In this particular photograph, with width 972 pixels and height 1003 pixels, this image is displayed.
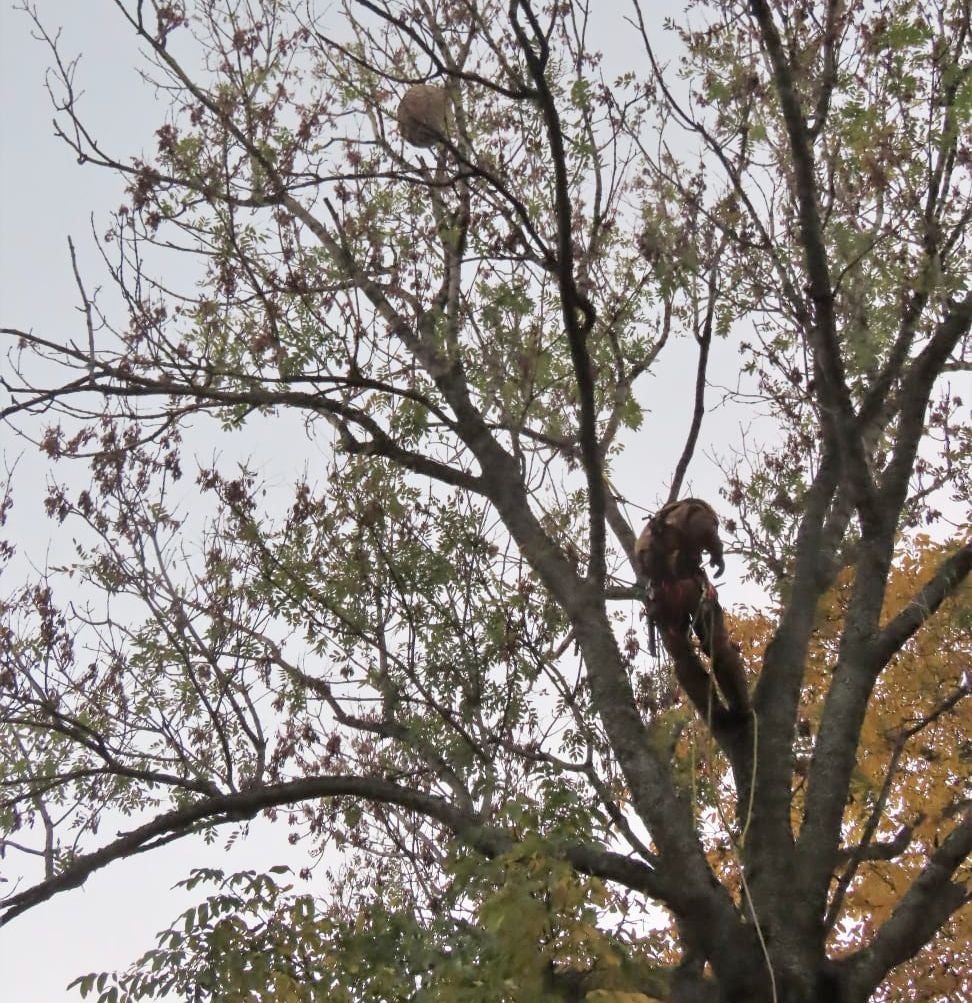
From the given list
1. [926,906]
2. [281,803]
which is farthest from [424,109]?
[926,906]

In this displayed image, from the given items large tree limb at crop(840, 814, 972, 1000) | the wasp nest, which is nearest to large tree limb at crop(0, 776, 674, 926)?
large tree limb at crop(840, 814, 972, 1000)

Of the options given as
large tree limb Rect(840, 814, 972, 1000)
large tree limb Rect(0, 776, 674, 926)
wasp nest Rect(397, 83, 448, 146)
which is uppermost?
wasp nest Rect(397, 83, 448, 146)

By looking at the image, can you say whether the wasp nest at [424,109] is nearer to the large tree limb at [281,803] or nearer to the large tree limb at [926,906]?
the large tree limb at [281,803]

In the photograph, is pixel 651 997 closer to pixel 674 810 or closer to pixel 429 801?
pixel 674 810

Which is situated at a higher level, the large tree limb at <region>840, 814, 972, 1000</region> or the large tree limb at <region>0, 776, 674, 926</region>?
the large tree limb at <region>0, 776, 674, 926</region>

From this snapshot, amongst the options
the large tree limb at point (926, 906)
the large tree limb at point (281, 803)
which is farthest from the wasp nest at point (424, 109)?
the large tree limb at point (926, 906)

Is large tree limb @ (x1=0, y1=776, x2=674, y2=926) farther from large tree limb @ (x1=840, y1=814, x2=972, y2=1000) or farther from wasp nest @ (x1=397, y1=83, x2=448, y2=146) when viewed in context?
wasp nest @ (x1=397, y1=83, x2=448, y2=146)

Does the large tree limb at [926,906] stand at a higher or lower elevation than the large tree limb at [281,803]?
lower

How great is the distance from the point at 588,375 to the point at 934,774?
4.40 m

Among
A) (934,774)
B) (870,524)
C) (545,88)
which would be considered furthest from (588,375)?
(934,774)

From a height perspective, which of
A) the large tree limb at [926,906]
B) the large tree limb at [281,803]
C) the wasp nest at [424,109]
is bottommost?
the large tree limb at [926,906]

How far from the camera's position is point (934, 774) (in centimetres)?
745

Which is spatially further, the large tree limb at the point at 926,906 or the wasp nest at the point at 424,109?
the wasp nest at the point at 424,109

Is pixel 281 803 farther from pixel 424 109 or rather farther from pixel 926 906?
pixel 424 109
